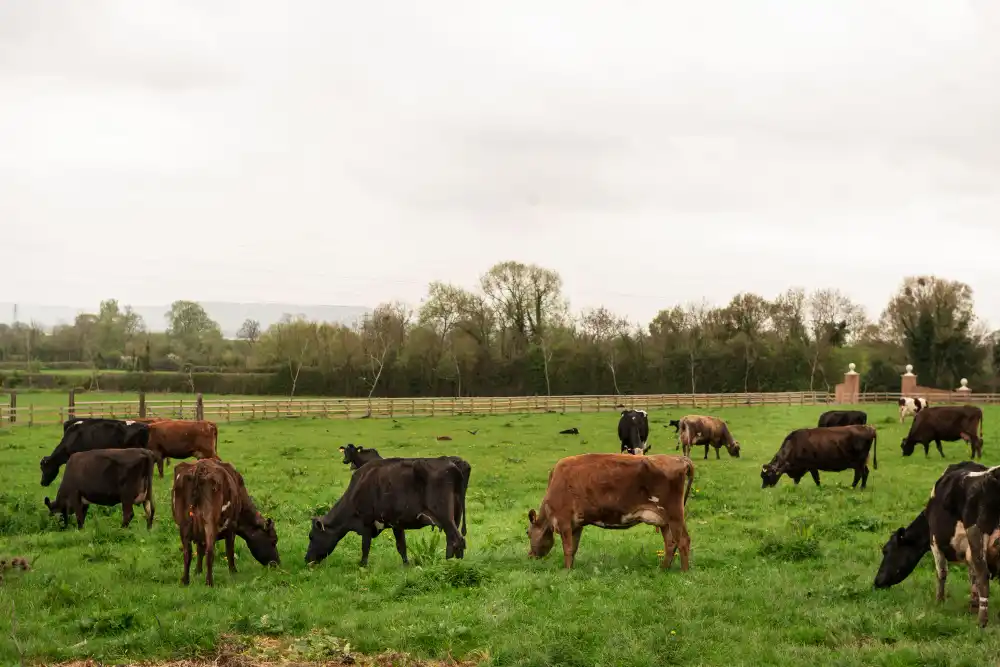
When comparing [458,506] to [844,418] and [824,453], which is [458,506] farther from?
[844,418]

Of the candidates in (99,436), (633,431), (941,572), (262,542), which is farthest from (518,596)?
(633,431)

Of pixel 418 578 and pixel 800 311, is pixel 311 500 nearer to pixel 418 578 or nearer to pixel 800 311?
pixel 418 578

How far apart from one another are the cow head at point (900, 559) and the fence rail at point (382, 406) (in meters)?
29.8

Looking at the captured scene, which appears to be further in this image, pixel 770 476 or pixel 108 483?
pixel 770 476

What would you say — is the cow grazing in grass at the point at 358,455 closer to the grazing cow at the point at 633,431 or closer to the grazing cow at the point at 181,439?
the grazing cow at the point at 181,439

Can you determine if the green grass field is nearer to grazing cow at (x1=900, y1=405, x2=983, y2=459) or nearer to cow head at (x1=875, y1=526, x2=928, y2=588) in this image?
cow head at (x1=875, y1=526, x2=928, y2=588)

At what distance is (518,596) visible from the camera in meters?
8.36

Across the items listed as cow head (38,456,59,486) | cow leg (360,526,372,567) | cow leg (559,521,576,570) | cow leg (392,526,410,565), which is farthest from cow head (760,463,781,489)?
cow head (38,456,59,486)

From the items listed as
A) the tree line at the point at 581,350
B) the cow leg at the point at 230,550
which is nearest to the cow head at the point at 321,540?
the cow leg at the point at 230,550

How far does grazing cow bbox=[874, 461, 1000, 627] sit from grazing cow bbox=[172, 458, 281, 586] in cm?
743

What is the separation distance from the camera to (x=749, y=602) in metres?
8.12

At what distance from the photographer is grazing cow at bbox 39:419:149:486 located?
17.8m

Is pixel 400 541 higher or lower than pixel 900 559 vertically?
lower

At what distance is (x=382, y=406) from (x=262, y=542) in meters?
31.2
